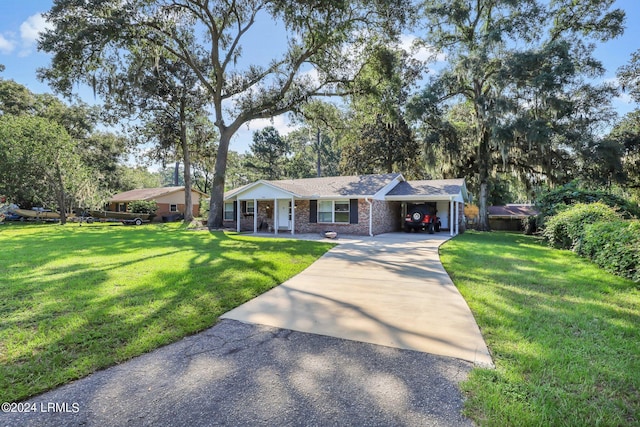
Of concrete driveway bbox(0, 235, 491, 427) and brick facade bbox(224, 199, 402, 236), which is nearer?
concrete driveway bbox(0, 235, 491, 427)

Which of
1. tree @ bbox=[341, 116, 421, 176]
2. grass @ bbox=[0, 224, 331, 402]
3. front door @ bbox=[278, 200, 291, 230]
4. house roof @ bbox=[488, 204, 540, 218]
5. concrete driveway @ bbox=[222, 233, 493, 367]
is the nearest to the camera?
grass @ bbox=[0, 224, 331, 402]

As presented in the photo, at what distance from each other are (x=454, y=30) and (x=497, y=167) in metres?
9.35

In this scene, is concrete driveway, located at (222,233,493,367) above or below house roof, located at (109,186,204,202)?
below

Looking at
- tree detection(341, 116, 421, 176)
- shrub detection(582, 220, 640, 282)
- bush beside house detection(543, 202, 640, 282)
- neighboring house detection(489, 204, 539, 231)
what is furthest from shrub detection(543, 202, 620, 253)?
neighboring house detection(489, 204, 539, 231)

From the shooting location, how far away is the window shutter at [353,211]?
50.9ft

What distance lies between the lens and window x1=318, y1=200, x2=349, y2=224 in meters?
15.9

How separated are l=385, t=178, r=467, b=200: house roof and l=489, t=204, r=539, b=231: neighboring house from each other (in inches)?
523

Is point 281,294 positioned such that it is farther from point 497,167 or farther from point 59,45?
point 497,167

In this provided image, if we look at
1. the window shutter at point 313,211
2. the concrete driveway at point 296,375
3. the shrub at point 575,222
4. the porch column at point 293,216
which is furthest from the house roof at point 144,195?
the shrub at point 575,222

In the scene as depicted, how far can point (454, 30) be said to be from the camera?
19891 mm

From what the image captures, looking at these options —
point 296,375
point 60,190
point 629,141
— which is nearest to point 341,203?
point 296,375

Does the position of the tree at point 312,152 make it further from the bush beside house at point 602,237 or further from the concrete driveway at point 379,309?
the concrete driveway at point 379,309

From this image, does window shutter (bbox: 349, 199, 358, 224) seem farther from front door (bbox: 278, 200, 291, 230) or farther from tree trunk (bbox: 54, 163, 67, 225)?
tree trunk (bbox: 54, 163, 67, 225)

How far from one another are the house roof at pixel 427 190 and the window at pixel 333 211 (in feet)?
8.11
